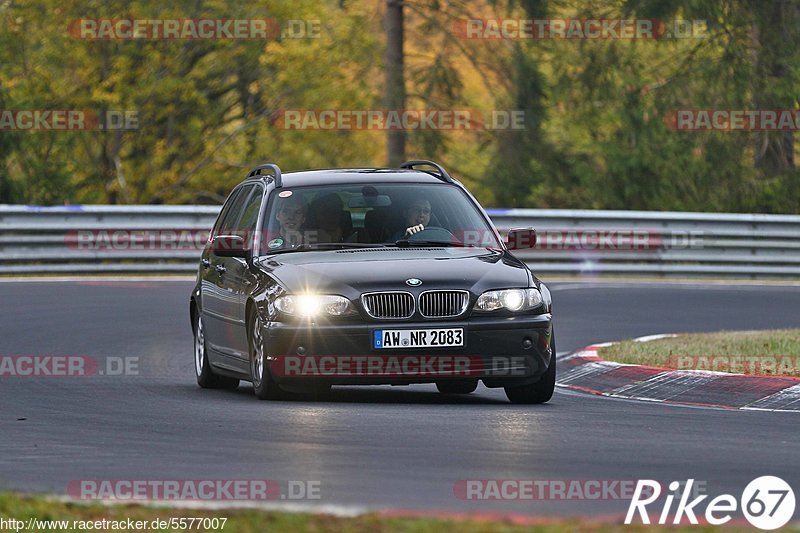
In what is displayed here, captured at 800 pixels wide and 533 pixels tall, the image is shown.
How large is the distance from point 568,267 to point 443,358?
16.6 m

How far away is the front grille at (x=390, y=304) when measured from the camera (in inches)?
441

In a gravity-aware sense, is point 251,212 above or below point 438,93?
below

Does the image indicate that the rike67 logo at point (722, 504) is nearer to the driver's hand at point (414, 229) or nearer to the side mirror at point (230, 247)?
the driver's hand at point (414, 229)

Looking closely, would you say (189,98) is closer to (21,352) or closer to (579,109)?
(579,109)

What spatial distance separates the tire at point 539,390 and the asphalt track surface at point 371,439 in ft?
0.69

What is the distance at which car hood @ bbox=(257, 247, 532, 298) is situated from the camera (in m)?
11.3

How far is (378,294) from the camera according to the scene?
36.8 feet

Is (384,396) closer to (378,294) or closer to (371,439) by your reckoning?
(378,294)

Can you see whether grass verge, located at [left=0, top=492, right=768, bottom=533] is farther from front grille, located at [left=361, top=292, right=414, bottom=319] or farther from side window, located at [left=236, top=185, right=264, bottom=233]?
side window, located at [left=236, top=185, right=264, bottom=233]

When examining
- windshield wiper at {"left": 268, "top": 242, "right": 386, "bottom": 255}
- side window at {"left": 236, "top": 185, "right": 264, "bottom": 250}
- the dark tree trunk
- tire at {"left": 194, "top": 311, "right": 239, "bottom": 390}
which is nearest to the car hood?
windshield wiper at {"left": 268, "top": 242, "right": 386, "bottom": 255}

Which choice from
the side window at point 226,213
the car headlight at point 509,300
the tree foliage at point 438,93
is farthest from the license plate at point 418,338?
the tree foliage at point 438,93

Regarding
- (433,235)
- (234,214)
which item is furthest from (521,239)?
(234,214)

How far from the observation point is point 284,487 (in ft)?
25.0

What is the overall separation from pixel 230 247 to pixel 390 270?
1.56 m
